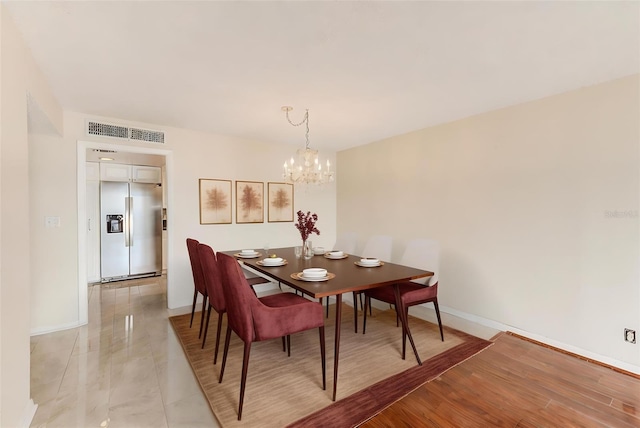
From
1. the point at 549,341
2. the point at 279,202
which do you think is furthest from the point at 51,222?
the point at 549,341

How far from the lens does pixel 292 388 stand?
6.91 ft

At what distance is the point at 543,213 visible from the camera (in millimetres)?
2844

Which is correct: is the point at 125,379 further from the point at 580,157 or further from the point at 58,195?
the point at 580,157

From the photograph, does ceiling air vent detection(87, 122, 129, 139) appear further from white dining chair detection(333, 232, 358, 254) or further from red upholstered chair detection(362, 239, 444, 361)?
red upholstered chair detection(362, 239, 444, 361)

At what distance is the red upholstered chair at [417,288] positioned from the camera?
8.38 ft

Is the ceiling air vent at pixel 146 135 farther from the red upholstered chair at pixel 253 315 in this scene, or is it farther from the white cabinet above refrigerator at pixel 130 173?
the red upholstered chair at pixel 253 315

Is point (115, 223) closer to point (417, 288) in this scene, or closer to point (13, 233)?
point (13, 233)

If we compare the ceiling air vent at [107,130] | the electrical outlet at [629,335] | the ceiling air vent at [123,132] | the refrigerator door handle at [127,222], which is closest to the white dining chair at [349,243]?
the electrical outlet at [629,335]

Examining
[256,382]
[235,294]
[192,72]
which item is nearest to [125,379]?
[256,382]

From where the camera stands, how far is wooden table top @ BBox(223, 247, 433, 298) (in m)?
1.99

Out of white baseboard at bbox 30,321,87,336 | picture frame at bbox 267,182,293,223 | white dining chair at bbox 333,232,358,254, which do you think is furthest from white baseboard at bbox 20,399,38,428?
picture frame at bbox 267,182,293,223

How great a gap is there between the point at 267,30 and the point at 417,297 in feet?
7.73

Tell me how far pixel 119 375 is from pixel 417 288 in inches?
102

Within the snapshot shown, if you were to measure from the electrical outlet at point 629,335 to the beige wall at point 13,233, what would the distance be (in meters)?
4.15
